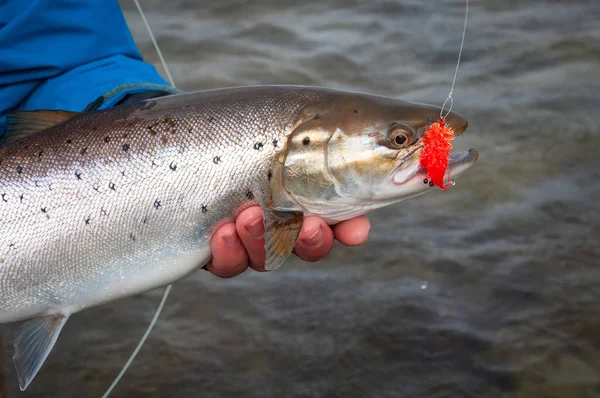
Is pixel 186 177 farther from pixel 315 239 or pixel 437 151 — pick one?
pixel 437 151

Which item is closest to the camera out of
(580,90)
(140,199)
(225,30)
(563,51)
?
(140,199)

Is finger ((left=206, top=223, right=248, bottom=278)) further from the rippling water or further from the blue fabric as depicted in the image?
the rippling water

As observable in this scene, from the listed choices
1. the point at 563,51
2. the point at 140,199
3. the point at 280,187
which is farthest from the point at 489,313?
the point at 563,51

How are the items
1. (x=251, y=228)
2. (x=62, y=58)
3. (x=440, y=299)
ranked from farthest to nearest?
(x=440, y=299), (x=62, y=58), (x=251, y=228)

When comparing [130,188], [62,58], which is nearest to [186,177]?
[130,188]

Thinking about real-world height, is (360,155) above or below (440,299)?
above

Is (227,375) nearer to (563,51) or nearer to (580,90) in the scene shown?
(580,90)

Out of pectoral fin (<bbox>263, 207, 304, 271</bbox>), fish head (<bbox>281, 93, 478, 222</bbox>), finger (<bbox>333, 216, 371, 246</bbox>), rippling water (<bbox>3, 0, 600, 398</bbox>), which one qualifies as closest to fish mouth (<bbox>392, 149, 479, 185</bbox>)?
fish head (<bbox>281, 93, 478, 222</bbox>)
